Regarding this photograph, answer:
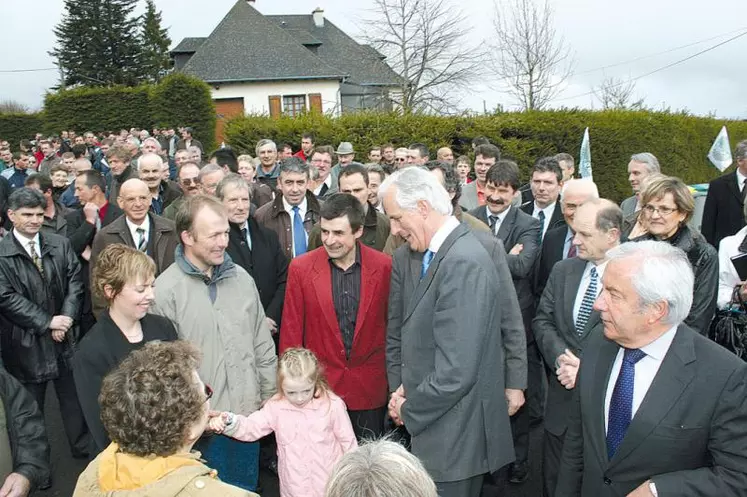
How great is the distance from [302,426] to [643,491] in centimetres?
184

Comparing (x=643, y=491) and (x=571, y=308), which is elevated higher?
(x=571, y=308)

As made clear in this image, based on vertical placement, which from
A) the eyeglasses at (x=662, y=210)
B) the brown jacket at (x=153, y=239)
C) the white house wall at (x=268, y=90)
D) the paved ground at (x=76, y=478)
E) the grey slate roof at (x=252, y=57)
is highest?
the grey slate roof at (x=252, y=57)

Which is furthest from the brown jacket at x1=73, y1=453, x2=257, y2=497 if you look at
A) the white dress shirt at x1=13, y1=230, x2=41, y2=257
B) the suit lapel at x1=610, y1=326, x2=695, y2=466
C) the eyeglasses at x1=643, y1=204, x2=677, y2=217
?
the white dress shirt at x1=13, y1=230, x2=41, y2=257

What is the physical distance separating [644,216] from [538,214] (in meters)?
1.69

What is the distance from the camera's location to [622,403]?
248 centimetres

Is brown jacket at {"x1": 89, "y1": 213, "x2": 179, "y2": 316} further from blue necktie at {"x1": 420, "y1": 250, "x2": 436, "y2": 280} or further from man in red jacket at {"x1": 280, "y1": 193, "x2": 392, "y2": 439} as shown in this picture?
blue necktie at {"x1": 420, "y1": 250, "x2": 436, "y2": 280}

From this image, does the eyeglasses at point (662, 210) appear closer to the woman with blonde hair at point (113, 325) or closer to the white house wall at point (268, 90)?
the woman with blonde hair at point (113, 325)

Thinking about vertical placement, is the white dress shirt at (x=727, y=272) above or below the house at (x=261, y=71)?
below

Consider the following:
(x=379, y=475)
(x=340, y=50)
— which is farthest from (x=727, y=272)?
(x=340, y=50)

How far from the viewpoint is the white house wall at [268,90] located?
3638 centimetres

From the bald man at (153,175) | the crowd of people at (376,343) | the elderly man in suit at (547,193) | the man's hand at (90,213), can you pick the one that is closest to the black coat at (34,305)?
the crowd of people at (376,343)

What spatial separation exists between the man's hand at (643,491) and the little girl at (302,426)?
5.29ft

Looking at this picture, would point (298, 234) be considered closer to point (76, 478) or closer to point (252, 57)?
point (76, 478)

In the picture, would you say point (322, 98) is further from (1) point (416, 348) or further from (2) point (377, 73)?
(1) point (416, 348)
